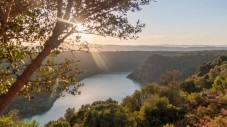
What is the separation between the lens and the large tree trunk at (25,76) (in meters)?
9.37

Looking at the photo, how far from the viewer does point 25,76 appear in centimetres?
972

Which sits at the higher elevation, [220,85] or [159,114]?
[220,85]

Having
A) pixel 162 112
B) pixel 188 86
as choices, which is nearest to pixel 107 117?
pixel 162 112

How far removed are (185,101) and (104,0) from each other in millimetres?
46849

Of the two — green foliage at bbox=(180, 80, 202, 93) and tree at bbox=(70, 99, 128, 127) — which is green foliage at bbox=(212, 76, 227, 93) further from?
green foliage at bbox=(180, 80, 202, 93)

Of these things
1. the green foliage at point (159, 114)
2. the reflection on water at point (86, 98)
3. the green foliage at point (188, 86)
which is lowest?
the reflection on water at point (86, 98)

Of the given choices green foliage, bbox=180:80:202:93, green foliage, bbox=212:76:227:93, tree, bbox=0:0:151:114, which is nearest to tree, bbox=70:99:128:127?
green foliage, bbox=212:76:227:93

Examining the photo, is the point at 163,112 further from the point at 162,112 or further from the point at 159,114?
the point at 159,114

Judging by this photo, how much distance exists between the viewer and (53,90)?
11.4 m

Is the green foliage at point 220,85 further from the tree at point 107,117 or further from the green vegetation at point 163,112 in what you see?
the tree at point 107,117

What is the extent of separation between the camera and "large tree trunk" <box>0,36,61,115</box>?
937 cm

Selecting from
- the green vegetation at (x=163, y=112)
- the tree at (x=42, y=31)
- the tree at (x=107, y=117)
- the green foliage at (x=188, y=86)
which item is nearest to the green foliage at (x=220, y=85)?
the green vegetation at (x=163, y=112)

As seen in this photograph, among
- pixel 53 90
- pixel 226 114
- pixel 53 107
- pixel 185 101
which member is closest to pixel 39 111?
pixel 53 107

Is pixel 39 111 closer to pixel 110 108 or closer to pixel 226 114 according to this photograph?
pixel 110 108
